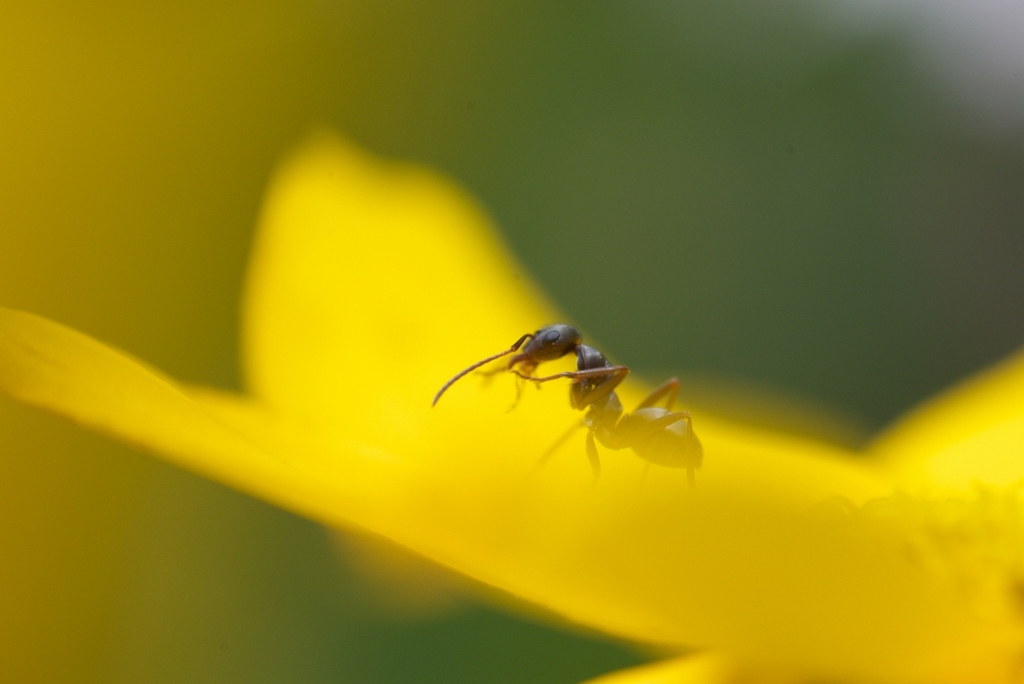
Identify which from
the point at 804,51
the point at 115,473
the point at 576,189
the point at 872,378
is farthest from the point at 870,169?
the point at 115,473

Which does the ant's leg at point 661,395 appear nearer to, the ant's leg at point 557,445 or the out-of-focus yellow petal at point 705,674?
the ant's leg at point 557,445

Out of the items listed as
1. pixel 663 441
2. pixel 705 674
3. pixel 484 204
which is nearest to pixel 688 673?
pixel 705 674

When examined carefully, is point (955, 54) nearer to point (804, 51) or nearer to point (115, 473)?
point (804, 51)

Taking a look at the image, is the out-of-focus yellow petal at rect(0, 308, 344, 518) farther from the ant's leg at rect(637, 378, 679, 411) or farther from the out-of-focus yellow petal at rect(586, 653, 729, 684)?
the ant's leg at rect(637, 378, 679, 411)

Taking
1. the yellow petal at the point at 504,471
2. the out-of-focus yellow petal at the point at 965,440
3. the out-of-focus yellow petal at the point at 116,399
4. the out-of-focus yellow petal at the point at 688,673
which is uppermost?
the out-of-focus yellow petal at the point at 965,440

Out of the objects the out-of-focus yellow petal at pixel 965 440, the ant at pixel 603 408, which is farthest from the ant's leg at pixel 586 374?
the out-of-focus yellow petal at pixel 965 440

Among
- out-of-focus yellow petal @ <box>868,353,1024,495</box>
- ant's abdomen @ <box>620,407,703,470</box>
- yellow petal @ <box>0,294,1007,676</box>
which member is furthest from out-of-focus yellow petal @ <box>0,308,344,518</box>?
out-of-focus yellow petal @ <box>868,353,1024,495</box>

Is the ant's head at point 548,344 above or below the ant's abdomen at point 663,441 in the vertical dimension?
above

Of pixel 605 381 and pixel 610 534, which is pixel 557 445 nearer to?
pixel 605 381
